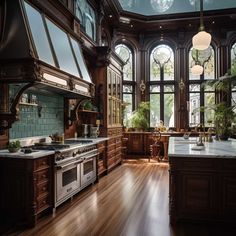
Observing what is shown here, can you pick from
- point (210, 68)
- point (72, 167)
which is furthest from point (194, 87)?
point (72, 167)

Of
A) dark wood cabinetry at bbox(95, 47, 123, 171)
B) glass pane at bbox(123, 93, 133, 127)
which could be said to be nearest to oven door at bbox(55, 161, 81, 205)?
dark wood cabinetry at bbox(95, 47, 123, 171)

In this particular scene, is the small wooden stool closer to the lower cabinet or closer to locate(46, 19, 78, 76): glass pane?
the lower cabinet

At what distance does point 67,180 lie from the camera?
13.6ft

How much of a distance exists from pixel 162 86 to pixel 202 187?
6908mm

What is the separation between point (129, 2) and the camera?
905 cm

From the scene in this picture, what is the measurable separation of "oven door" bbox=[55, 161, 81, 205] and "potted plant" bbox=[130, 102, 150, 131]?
5.05 m

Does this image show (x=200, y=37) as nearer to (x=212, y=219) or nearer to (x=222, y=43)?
(x=212, y=219)

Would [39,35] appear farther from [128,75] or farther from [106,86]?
[128,75]

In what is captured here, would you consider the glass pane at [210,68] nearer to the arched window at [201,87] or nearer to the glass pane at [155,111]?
the arched window at [201,87]

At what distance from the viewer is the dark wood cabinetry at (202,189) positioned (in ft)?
10.6

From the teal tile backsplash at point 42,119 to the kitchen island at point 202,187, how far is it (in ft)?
7.53

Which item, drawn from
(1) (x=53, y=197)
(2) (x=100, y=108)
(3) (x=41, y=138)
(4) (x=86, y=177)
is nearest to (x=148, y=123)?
(2) (x=100, y=108)

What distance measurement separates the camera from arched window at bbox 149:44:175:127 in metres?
9.80

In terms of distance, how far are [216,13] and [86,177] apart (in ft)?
24.2
